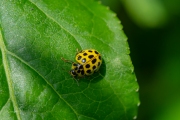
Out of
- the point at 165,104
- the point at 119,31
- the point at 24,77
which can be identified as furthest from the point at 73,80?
the point at 165,104

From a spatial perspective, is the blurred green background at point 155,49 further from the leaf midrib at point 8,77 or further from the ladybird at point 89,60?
the leaf midrib at point 8,77

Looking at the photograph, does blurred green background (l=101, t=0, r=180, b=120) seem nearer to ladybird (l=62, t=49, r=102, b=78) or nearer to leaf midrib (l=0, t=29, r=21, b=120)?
ladybird (l=62, t=49, r=102, b=78)

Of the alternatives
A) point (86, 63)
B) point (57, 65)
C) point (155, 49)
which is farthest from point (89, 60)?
point (155, 49)

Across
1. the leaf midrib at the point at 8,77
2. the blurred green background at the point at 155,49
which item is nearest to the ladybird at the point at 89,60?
the leaf midrib at the point at 8,77

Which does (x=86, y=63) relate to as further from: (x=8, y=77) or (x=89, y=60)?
(x=8, y=77)

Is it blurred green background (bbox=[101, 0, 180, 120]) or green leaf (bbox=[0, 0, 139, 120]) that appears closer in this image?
green leaf (bbox=[0, 0, 139, 120])

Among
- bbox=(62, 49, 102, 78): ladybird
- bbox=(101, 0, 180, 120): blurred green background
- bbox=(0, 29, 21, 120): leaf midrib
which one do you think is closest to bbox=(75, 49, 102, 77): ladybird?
bbox=(62, 49, 102, 78): ladybird
